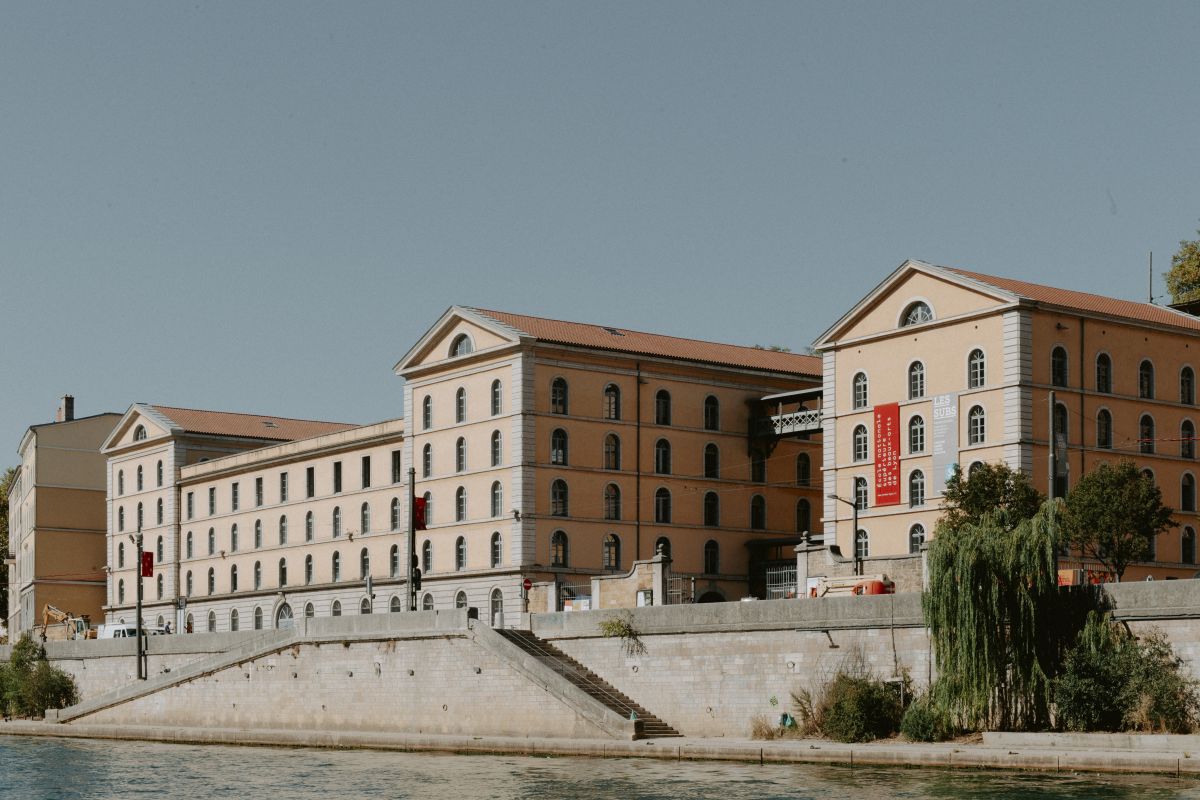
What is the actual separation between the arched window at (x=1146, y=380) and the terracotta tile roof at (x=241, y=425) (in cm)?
4882

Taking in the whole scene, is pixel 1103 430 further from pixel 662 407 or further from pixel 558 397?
pixel 558 397

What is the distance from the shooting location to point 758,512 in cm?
8162

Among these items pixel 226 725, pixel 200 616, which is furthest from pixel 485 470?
pixel 200 616

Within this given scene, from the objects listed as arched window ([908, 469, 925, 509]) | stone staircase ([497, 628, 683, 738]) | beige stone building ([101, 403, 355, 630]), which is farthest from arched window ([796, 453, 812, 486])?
stone staircase ([497, 628, 683, 738])

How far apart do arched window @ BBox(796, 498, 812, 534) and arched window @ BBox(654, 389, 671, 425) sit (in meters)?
7.48

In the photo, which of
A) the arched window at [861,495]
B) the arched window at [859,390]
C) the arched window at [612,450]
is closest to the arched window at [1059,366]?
the arched window at [859,390]

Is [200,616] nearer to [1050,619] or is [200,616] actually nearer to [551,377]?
[551,377]

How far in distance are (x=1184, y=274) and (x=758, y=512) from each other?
2125 cm

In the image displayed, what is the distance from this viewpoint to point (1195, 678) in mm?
38062

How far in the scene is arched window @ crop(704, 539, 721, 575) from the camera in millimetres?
79750

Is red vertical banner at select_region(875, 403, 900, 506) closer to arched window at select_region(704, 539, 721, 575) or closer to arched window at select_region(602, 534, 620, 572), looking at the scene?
arched window at select_region(704, 539, 721, 575)

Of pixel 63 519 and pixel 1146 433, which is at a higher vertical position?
pixel 1146 433

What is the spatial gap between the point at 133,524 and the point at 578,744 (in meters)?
65.5

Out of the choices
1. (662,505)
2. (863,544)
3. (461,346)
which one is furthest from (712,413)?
(863,544)
